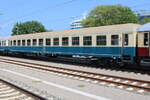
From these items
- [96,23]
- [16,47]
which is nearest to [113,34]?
[16,47]

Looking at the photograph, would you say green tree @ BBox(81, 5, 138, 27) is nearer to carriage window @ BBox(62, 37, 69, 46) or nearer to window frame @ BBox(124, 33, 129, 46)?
carriage window @ BBox(62, 37, 69, 46)

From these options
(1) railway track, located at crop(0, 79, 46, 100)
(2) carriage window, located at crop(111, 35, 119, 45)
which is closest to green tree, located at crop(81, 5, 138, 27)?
(2) carriage window, located at crop(111, 35, 119, 45)

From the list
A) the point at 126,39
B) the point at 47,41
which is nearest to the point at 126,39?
the point at 126,39

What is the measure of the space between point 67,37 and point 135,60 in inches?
345

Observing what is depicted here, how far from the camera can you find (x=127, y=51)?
19.1 meters

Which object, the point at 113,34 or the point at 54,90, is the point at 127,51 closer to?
the point at 113,34

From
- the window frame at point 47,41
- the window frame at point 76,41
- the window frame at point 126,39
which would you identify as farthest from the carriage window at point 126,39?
the window frame at point 47,41

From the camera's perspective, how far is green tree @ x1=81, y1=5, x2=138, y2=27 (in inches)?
2761

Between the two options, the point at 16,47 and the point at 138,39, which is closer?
the point at 138,39

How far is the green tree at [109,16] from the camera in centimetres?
7012

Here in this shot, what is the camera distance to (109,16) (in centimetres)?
7331

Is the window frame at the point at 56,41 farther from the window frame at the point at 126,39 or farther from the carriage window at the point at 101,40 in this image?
the window frame at the point at 126,39

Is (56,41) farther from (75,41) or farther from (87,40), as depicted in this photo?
(87,40)

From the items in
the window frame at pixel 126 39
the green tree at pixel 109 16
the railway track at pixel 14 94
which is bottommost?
the railway track at pixel 14 94
